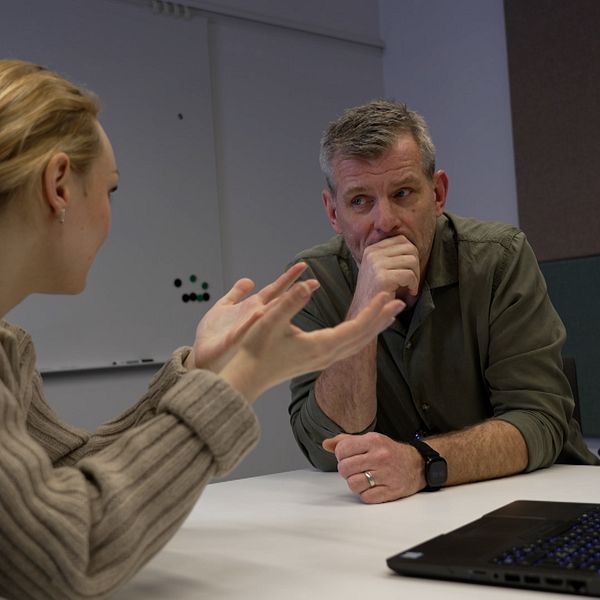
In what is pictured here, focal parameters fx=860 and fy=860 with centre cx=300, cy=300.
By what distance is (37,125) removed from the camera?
3.09ft

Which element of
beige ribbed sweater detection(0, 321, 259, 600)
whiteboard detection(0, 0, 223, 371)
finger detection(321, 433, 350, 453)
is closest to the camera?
beige ribbed sweater detection(0, 321, 259, 600)

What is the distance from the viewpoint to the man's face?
5.78 feet

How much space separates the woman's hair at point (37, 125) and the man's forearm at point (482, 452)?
78 cm

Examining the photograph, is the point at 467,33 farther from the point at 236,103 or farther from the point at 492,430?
the point at 492,430

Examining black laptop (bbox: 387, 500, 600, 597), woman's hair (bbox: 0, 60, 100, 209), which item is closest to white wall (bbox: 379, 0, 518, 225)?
black laptop (bbox: 387, 500, 600, 597)

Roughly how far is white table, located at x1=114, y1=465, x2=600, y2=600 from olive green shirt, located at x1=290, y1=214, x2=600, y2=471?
0.60ft

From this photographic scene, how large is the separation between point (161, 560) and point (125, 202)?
112 inches

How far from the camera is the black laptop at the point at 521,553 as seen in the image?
80 cm

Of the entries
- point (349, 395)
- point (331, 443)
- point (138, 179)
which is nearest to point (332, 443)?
point (331, 443)

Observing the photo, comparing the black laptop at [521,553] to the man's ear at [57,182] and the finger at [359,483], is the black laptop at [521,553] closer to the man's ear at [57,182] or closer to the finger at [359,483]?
the finger at [359,483]

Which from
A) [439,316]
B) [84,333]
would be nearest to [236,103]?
[84,333]

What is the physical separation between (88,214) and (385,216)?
2.79ft

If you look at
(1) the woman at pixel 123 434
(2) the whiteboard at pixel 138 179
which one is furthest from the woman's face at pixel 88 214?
(2) the whiteboard at pixel 138 179

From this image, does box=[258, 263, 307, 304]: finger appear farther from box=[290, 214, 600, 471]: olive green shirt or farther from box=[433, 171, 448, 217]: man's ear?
box=[433, 171, 448, 217]: man's ear
